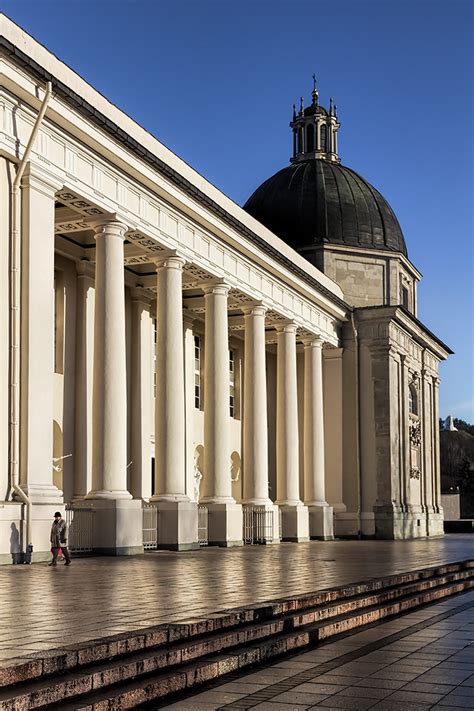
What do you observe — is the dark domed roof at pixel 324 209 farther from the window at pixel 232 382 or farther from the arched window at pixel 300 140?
the window at pixel 232 382

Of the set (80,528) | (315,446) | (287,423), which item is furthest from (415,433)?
(80,528)

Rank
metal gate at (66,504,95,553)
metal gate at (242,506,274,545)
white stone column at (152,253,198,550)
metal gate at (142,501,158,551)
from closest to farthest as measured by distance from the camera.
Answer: metal gate at (66,504,95,553) → metal gate at (142,501,158,551) → white stone column at (152,253,198,550) → metal gate at (242,506,274,545)

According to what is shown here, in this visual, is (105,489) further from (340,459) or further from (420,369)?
(420,369)

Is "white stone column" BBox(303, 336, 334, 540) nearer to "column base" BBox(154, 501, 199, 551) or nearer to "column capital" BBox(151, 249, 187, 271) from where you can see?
"column base" BBox(154, 501, 199, 551)

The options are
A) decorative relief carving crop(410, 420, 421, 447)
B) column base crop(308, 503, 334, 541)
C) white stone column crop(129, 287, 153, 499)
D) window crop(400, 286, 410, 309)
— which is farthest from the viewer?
window crop(400, 286, 410, 309)

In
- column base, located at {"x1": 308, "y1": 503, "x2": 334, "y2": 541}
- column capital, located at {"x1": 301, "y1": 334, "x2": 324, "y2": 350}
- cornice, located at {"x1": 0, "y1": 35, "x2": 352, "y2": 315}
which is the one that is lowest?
column base, located at {"x1": 308, "y1": 503, "x2": 334, "y2": 541}

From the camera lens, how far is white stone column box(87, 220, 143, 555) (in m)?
24.6

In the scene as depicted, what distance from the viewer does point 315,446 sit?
41875 millimetres

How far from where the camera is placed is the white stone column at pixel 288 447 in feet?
126

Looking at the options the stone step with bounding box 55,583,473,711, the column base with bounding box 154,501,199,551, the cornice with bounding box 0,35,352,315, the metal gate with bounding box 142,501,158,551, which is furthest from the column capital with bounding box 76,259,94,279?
the stone step with bounding box 55,583,473,711

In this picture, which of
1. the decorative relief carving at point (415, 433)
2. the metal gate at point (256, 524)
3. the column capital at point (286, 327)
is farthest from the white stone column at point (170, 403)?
the decorative relief carving at point (415, 433)

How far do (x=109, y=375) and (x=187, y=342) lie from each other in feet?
40.9

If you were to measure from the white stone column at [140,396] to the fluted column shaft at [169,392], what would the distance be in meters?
4.41

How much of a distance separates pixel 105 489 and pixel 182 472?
434 centimetres
